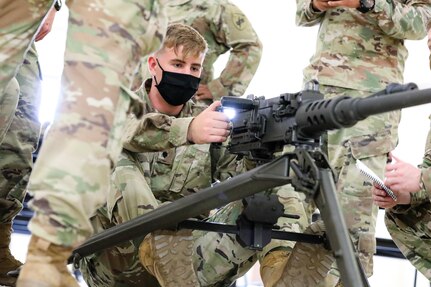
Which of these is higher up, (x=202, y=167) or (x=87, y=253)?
(x=202, y=167)

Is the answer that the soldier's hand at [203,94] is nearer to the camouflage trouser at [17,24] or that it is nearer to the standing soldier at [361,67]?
the standing soldier at [361,67]

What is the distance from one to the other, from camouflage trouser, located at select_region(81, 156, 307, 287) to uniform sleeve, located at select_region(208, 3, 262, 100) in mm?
1142

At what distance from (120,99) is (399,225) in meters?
1.31

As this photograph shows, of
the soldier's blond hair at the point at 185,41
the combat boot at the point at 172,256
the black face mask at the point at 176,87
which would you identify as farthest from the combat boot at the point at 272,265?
the soldier's blond hair at the point at 185,41

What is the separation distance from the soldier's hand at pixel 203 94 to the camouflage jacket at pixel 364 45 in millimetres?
565

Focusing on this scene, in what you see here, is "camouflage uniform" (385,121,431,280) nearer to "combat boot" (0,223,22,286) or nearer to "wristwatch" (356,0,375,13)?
"wristwatch" (356,0,375,13)

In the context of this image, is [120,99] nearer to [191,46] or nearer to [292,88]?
[191,46]

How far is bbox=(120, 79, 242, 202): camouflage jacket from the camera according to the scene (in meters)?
2.40

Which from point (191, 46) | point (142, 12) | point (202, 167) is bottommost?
point (202, 167)

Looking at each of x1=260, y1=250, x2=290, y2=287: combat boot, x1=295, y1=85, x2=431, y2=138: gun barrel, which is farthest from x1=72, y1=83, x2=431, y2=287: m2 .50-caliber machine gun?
x1=260, y1=250, x2=290, y2=287: combat boot

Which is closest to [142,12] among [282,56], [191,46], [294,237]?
[294,237]

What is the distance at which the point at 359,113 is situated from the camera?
4.58 ft

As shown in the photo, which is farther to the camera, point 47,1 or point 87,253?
point 87,253

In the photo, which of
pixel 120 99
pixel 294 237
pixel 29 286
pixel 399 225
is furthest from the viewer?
pixel 399 225
